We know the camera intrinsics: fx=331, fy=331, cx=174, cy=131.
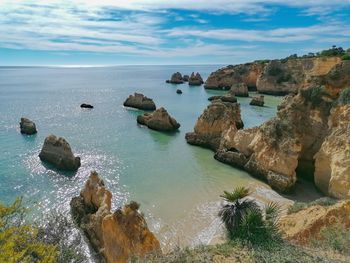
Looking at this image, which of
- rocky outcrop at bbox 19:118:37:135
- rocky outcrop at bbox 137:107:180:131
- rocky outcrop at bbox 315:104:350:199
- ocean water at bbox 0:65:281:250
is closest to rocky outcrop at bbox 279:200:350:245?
ocean water at bbox 0:65:281:250

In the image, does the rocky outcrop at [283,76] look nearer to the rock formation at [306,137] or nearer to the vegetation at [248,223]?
the rock formation at [306,137]

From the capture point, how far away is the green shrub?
88.1 feet

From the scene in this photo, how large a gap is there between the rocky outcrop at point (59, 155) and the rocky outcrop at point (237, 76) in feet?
289

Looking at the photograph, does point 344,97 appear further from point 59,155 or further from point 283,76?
point 283,76

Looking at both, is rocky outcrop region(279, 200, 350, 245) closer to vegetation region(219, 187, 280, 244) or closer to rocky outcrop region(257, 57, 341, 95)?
vegetation region(219, 187, 280, 244)

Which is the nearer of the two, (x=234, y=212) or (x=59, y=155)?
(x=234, y=212)

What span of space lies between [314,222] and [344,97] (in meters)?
14.8

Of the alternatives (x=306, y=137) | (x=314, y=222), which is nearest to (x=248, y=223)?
(x=314, y=222)

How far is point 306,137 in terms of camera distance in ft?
99.8

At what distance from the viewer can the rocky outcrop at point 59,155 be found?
32.5m

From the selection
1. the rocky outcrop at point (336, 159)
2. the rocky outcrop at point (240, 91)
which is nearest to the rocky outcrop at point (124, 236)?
the rocky outcrop at point (336, 159)

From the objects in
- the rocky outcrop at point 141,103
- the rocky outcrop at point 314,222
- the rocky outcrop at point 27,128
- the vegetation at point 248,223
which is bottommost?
the rocky outcrop at point 27,128

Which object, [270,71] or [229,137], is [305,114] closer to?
[229,137]

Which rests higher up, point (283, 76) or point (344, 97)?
point (344, 97)
